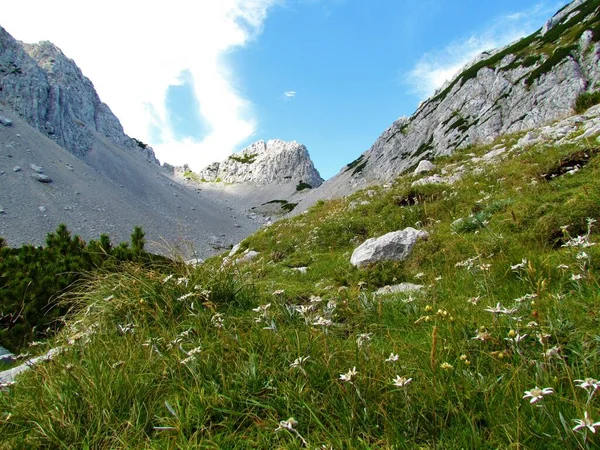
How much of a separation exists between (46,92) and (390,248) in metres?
104

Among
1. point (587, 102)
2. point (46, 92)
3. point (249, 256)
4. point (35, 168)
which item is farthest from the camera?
point (46, 92)

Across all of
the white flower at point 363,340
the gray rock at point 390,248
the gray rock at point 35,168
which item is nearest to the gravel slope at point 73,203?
the gray rock at point 35,168

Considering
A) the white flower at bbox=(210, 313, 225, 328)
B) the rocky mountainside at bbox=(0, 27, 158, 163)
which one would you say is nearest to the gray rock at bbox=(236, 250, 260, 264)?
the white flower at bbox=(210, 313, 225, 328)

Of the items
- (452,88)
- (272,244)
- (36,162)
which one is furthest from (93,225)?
(452,88)

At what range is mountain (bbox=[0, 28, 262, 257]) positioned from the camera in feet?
166

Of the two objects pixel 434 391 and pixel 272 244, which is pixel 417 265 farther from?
pixel 272 244

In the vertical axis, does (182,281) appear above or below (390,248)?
above

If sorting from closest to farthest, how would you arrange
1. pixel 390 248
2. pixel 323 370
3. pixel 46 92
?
1. pixel 323 370
2. pixel 390 248
3. pixel 46 92

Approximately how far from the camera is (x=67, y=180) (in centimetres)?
6147

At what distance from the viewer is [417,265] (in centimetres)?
765

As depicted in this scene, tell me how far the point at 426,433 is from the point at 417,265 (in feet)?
18.6

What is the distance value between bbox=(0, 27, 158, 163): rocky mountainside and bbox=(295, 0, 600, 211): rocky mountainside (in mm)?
78602

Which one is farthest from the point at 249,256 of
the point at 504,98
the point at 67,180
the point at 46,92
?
the point at 46,92

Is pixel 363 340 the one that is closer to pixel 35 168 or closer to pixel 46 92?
pixel 35 168
